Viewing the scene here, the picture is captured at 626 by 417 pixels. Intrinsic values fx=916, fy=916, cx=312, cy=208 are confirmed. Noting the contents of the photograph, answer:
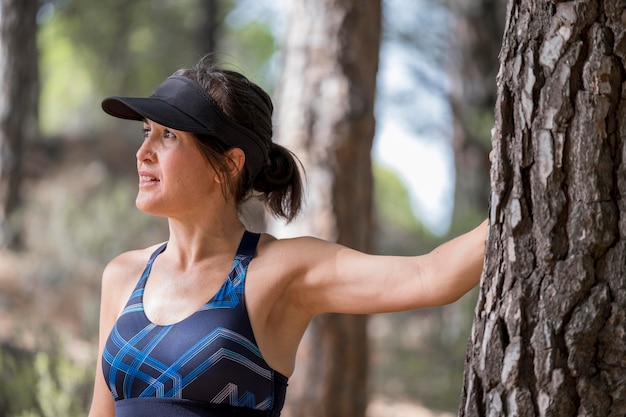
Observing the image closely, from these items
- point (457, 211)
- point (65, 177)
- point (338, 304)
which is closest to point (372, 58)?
point (338, 304)

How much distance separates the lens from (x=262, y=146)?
2.32m

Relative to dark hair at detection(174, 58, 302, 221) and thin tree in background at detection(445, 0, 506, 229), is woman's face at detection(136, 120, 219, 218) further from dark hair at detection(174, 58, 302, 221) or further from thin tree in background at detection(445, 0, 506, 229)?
thin tree in background at detection(445, 0, 506, 229)

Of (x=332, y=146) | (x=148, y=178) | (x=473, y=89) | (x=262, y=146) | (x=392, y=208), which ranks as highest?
(x=392, y=208)

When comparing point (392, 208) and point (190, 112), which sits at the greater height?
point (392, 208)

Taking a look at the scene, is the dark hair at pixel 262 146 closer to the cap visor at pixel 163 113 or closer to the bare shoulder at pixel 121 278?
the cap visor at pixel 163 113

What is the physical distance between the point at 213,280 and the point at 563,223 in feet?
3.01

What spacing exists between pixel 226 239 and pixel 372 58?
8.90 ft

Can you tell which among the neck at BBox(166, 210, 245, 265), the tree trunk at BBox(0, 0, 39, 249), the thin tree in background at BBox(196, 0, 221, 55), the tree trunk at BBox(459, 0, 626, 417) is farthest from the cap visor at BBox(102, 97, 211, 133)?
the thin tree in background at BBox(196, 0, 221, 55)

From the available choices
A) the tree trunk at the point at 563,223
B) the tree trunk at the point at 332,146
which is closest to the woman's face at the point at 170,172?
the tree trunk at the point at 563,223

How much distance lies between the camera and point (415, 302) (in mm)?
1958

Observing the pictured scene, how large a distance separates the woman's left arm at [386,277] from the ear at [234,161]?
10.7 inches

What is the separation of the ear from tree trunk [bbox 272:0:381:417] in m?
2.34

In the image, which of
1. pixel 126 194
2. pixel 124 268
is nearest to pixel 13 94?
pixel 126 194

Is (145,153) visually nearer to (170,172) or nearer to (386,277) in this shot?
(170,172)
